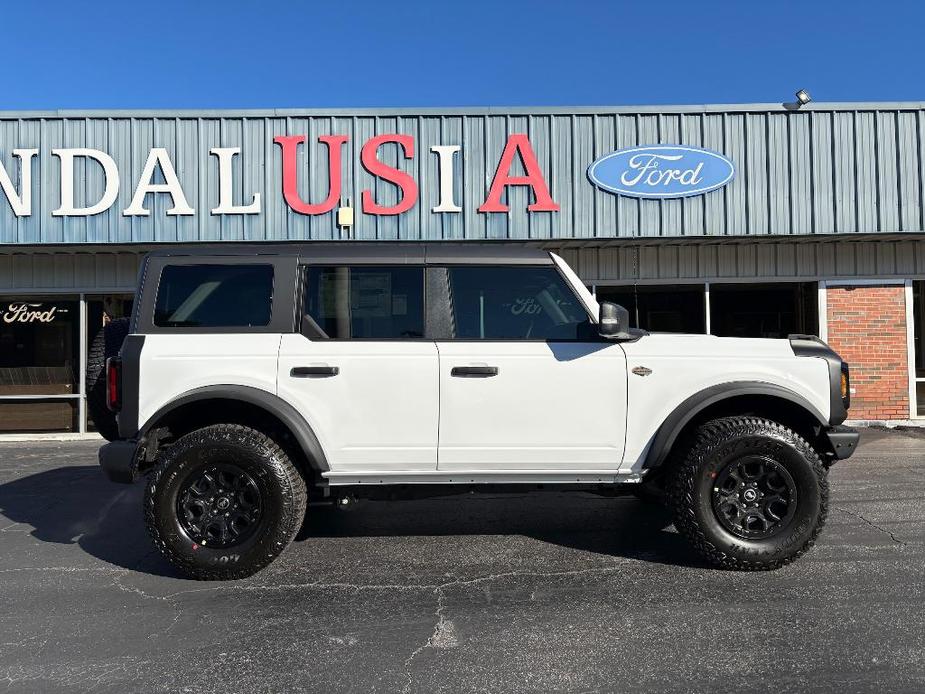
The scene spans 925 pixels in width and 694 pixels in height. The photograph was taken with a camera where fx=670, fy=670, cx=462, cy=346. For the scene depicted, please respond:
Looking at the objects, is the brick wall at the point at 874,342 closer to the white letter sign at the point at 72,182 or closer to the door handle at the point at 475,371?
the door handle at the point at 475,371

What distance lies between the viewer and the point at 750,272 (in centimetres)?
1076

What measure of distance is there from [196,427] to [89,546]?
146cm

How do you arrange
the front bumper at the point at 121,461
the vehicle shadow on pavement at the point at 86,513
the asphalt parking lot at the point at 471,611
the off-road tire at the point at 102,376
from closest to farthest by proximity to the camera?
the asphalt parking lot at the point at 471,611
the front bumper at the point at 121,461
the off-road tire at the point at 102,376
the vehicle shadow on pavement at the point at 86,513

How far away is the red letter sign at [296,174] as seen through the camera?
973 cm

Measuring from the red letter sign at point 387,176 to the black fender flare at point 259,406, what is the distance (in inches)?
245

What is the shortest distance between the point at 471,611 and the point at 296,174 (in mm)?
7764

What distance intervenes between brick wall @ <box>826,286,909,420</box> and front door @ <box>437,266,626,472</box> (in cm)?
825

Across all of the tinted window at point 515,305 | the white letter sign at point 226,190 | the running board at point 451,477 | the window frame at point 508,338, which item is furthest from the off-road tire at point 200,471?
the white letter sign at point 226,190

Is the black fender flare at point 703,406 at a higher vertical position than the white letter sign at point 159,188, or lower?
lower

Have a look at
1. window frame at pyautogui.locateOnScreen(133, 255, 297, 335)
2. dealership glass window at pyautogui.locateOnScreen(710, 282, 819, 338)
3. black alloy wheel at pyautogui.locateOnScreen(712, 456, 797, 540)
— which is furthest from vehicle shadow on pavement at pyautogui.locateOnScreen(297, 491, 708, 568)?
dealership glass window at pyautogui.locateOnScreen(710, 282, 819, 338)

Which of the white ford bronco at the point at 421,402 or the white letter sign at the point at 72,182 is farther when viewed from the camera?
the white letter sign at the point at 72,182

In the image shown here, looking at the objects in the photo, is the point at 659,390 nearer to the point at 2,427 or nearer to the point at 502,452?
the point at 502,452

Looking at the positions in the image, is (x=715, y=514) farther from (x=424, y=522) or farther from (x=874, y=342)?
(x=874, y=342)

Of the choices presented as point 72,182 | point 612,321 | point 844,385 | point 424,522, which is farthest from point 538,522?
point 72,182
